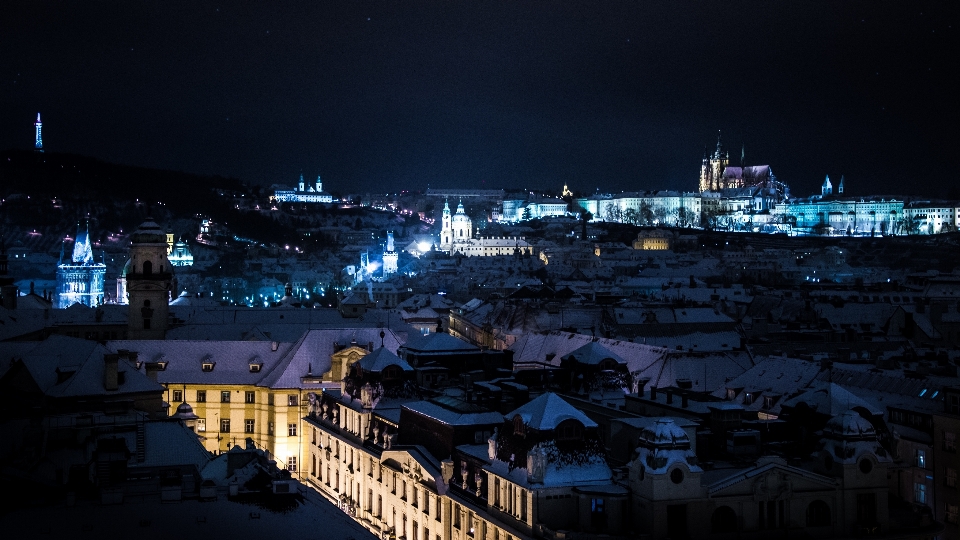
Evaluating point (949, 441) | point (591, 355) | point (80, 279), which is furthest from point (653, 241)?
point (949, 441)

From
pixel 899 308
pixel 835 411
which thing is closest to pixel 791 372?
pixel 835 411

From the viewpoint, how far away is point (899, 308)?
73.8 meters

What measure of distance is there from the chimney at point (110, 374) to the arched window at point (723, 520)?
20604 mm

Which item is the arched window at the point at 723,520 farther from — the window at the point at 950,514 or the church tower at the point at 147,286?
the church tower at the point at 147,286

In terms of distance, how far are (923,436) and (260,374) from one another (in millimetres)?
28448

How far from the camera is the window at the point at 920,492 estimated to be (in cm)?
3328

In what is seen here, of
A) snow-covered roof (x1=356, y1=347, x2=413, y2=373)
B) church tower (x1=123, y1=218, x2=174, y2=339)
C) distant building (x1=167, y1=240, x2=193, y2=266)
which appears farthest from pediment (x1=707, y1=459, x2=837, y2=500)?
distant building (x1=167, y1=240, x2=193, y2=266)

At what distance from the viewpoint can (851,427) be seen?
91.7 ft

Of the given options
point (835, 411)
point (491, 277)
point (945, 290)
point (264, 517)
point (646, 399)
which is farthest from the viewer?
point (491, 277)

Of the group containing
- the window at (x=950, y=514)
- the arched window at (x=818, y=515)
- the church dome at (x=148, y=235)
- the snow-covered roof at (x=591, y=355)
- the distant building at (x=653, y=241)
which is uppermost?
the distant building at (x=653, y=241)

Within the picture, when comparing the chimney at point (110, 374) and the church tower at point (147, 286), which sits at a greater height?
the church tower at point (147, 286)

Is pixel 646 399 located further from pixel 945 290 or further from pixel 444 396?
pixel 945 290

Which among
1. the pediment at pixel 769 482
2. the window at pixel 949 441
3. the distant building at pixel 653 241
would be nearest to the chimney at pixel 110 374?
the pediment at pixel 769 482

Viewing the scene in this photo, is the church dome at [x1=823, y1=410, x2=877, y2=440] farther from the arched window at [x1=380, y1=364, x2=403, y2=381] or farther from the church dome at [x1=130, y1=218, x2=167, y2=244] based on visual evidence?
the church dome at [x1=130, y1=218, x2=167, y2=244]
